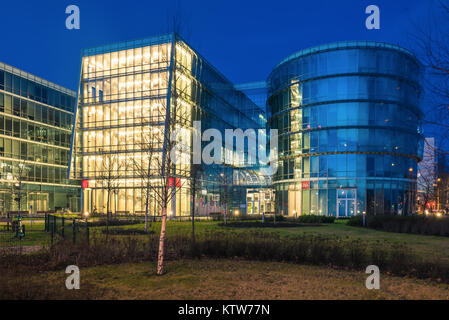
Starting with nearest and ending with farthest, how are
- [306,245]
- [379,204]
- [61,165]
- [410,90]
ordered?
[306,245], [379,204], [410,90], [61,165]

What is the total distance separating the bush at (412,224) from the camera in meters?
21.9

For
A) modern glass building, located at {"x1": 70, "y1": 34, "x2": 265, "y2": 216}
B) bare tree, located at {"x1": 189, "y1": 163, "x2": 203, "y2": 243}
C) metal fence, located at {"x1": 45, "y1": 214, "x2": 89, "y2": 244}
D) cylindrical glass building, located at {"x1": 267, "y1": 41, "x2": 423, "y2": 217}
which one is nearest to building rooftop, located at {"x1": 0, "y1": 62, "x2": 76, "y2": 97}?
modern glass building, located at {"x1": 70, "y1": 34, "x2": 265, "y2": 216}

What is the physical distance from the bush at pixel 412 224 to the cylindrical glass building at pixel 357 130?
16.5m

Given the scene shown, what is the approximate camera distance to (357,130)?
43.6 m

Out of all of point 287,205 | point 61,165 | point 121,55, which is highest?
point 121,55

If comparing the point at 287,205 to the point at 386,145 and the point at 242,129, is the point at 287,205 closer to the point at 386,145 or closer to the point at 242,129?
the point at 386,145

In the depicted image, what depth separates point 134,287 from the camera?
823cm

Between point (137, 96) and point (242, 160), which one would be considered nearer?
point (137, 96)

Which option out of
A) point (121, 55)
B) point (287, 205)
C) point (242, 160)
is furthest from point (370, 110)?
point (121, 55)
